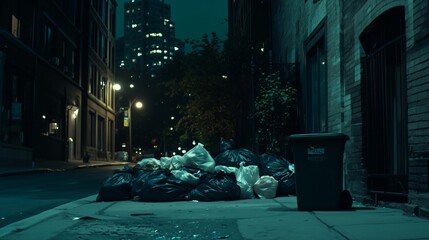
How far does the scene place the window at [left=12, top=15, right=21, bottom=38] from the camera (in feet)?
87.1

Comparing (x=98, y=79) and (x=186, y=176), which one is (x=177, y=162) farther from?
(x=98, y=79)

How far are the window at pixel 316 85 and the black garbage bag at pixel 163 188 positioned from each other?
11.3 ft

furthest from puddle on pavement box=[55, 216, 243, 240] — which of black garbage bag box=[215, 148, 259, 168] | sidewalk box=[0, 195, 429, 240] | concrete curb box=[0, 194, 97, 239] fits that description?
black garbage bag box=[215, 148, 259, 168]

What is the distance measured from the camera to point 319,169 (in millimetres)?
7301

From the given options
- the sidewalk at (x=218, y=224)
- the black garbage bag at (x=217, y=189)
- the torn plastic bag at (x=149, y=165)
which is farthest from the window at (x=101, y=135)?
the sidewalk at (x=218, y=224)

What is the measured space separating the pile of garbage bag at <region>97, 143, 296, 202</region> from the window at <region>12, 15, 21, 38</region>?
18482 mm

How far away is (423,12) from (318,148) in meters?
2.17

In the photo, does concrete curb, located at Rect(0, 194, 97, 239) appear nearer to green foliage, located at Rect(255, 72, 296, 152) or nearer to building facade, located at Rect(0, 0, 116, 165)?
green foliage, located at Rect(255, 72, 296, 152)

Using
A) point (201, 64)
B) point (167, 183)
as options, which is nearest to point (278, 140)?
point (167, 183)

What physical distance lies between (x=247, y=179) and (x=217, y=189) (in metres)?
0.95

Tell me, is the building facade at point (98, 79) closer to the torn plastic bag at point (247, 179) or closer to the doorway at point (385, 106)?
the torn plastic bag at point (247, 179)

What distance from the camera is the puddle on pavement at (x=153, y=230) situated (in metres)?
5.71

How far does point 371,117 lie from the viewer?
28.0 feet

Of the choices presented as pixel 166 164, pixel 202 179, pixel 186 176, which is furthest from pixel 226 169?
pixel 166 164
